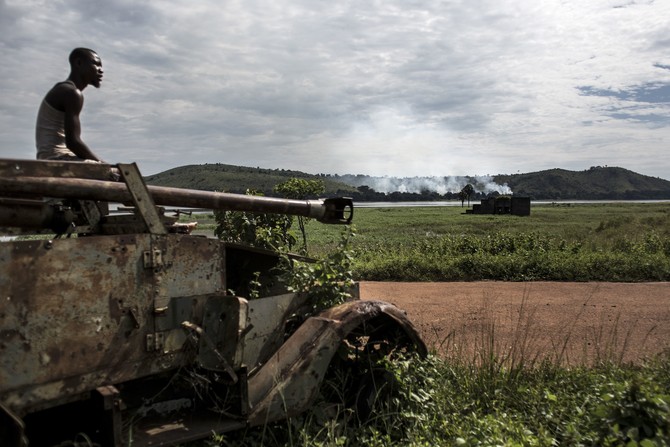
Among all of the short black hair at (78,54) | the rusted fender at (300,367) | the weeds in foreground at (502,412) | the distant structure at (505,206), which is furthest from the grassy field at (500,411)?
the distant structure at (505,206)

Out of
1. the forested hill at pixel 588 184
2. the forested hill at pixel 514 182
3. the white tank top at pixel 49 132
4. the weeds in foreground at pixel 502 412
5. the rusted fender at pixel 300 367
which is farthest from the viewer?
the forested hill at pixel 588 184

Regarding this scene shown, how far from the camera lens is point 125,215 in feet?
11.2

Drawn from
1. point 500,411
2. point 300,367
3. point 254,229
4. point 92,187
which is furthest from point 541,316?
point 92,187

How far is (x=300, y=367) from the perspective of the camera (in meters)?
3.63

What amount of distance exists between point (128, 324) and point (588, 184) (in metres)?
159

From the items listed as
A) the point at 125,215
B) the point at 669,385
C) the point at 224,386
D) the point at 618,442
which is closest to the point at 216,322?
the point at 224,386

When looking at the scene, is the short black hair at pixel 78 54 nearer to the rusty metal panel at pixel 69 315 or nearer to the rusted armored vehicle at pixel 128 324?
the rusted armored vehicle at pixel 128 324

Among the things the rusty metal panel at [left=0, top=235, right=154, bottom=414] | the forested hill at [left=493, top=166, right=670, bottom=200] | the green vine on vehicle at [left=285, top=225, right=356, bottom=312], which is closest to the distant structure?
the green vine on vehicle at [left=285, top=225, right=356, bottom=312]

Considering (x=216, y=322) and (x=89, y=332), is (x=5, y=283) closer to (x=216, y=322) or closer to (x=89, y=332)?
(x=89, y=332)

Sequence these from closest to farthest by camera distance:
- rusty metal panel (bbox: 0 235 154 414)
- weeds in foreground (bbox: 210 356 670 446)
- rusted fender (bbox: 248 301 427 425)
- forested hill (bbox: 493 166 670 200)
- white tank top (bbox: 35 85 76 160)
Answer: rusty metal panel (bbox: 0 235 154 414)
rusted fender (bbox: 248 301 427 425)
weeds in foreground (bbox: 210 356 670 446)
white tank top (bbox: 35 85 76 160)
forested hill (bbox: 493 166 670 200)

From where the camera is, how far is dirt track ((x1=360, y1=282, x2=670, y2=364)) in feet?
21.8

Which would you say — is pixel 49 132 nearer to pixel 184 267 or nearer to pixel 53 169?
pixel 53 169

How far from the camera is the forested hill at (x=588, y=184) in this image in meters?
137

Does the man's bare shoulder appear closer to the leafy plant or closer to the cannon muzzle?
the cannon muzzle
